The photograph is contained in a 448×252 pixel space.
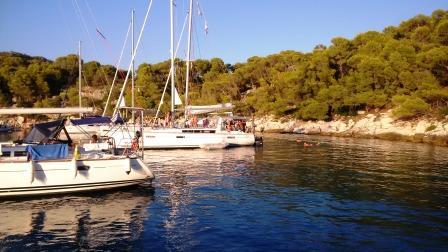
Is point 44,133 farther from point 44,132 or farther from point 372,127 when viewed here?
point 372,127

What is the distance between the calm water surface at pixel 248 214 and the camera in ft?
43.7

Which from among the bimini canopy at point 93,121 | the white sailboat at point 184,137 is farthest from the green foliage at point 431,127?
the bimini canopy at point 93,121

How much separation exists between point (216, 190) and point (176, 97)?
24.3 meters

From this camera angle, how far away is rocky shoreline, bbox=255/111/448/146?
180 feet

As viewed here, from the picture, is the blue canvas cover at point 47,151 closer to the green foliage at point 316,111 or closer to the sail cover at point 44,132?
the sail cover at point 44,132

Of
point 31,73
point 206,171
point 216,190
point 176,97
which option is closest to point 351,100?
point 176,97

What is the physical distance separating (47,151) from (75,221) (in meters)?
5.36

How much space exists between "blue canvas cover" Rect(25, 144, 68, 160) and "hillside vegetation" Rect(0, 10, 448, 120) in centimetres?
2851

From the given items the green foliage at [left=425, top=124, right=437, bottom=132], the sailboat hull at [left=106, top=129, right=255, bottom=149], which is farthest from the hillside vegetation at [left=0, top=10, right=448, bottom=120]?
the sailboat hull at [left=106, top=129, right=255, bottom=149]

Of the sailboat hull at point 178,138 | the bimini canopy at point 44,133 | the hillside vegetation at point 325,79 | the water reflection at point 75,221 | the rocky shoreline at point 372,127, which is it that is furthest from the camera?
the hillside vegetation at point 325,79

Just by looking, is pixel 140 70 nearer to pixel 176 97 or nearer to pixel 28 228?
pixel 176 97

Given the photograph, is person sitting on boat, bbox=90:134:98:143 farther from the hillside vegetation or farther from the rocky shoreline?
the rocky shoreline

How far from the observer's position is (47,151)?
64.2ft

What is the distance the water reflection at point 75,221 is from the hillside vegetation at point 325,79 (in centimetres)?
3031
